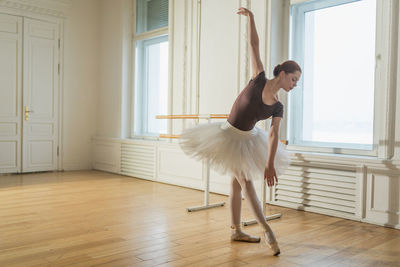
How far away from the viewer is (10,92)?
6285 mm

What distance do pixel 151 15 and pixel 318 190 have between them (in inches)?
159

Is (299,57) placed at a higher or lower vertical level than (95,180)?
higher

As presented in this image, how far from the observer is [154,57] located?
6414 mm

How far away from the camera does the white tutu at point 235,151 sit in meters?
2.59

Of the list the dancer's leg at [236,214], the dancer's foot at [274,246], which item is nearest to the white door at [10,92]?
the dancer's leg at [236,214]

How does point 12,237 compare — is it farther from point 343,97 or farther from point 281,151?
point 343,97

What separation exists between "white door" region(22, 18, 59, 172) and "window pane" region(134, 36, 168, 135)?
4.63ft

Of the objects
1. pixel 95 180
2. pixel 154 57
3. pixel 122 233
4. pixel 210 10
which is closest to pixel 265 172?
pixel 122 233

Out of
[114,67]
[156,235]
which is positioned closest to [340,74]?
[156,235]

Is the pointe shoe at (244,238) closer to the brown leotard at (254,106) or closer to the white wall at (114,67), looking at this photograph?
the brown leotard at (254,106)

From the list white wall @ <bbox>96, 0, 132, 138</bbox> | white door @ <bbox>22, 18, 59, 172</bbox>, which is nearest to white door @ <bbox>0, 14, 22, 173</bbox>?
white door @ <bbox>22, 18, 59, 172</bbox>

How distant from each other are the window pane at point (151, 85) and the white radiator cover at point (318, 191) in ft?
7.97

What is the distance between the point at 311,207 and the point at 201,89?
2109 millimetres

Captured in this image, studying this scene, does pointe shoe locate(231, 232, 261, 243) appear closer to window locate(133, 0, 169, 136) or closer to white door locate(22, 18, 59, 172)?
window locate(133, 0, 169, 136)
